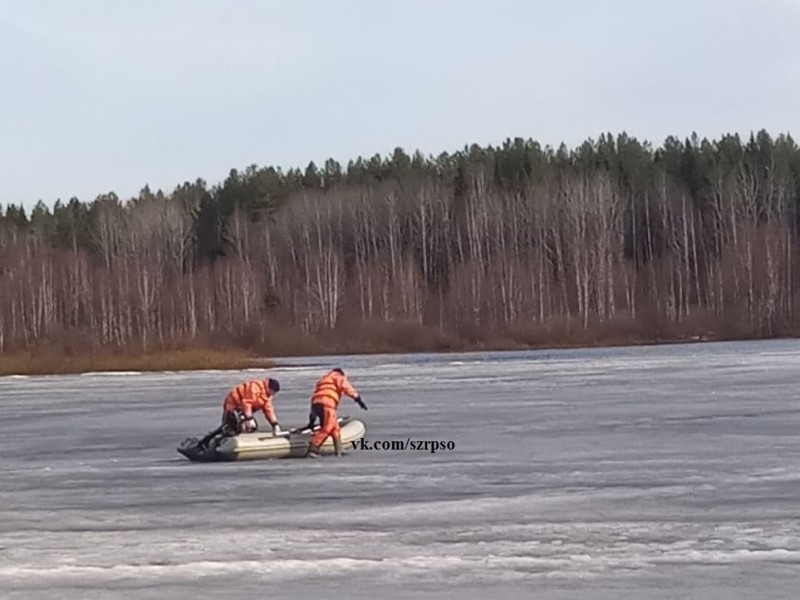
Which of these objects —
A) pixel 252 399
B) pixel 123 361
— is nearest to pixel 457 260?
pixel 123 361

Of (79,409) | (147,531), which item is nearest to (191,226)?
(79,409)

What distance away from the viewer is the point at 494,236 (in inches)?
2598

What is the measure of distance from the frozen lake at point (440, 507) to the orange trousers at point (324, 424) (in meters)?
0.35

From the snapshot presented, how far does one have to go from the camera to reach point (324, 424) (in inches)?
598

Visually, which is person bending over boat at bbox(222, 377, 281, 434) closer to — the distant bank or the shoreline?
the shoreline

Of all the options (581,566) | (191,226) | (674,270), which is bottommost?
(581,566)

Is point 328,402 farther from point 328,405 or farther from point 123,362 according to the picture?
point 123,362

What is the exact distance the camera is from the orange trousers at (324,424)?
1515cm

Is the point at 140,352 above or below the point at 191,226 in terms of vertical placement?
below

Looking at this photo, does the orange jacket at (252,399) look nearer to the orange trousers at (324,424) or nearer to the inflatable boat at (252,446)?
the inflatable boat at (252,446)

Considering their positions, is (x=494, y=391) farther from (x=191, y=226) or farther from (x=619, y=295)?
(x=191, y=226)

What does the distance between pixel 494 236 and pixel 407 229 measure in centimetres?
507

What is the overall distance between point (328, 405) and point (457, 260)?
50.4 meters

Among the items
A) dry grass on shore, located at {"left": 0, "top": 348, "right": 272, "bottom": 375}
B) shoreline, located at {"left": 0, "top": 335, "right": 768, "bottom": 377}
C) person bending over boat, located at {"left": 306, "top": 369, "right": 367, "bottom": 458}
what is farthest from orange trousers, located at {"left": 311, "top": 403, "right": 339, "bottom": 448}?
dry grass on shore, located at {"left": 0, "top": 348, "right": 272, "bottom": 375}
